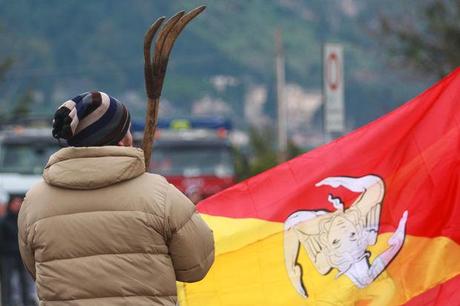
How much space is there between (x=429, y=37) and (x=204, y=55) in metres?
101

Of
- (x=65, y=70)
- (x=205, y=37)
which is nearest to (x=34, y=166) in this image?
(x=65, y=70)

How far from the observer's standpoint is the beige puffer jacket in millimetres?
4980

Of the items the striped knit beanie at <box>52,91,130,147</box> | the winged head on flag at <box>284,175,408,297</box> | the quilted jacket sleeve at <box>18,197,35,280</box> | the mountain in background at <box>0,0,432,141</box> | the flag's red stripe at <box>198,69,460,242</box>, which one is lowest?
the mountain in background at <box>0,0,432,141</box>

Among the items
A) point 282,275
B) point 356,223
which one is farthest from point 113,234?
point 356,223

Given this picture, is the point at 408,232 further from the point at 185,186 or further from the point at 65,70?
the point at 65,70

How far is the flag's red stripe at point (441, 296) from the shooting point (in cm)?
640

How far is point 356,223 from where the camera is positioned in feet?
21.7

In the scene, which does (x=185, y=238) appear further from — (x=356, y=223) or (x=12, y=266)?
(x=12, y=266)

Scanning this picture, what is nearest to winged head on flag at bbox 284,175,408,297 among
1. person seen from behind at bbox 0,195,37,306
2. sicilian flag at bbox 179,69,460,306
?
sicilian flag at bbox 179,69,460,306

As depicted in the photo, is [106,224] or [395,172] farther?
[395,172]

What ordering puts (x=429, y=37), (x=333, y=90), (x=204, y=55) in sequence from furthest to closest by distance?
(x=204, y=55)
(x=429, y=37)
(x=333, y=90)

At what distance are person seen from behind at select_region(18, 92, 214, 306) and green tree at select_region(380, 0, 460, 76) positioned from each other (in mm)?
16990

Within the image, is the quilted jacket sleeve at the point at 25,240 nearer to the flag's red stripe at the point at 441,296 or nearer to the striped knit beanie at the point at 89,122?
the striped knit beanie at the point at 89,122

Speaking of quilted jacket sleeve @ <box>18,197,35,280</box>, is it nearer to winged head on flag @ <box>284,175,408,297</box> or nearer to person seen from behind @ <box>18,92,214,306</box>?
person seen from behind @ <box>18,92,214,306</box>
